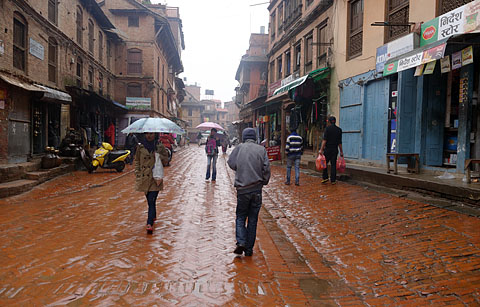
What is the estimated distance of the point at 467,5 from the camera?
278 inches

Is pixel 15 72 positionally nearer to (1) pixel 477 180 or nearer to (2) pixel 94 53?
(2) pixel 94 53

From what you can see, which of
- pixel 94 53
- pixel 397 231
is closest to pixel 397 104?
pixel 397 231

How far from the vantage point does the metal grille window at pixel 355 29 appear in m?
12.4

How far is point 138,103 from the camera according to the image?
28.0 metres

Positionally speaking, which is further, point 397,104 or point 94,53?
point 94,53

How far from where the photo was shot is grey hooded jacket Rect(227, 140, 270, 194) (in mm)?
4305

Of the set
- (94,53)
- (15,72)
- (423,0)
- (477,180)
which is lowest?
(477,180)

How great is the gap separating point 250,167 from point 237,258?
1.20 meters

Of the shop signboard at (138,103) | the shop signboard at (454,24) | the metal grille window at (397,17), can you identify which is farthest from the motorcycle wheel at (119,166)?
the shop signboard at (138,103)

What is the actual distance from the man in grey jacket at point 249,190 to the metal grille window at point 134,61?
2650cm

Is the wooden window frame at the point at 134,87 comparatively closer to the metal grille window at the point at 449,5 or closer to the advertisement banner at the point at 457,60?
the metal grille window at the point at 449,5

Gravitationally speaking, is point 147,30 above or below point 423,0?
above

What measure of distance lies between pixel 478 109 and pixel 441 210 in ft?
10.8

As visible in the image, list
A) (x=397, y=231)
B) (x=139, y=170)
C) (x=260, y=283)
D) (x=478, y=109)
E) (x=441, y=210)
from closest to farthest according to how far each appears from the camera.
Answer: (x=260, y=283) < (x=397, y=231) < (x=139, y=170) < (x=441, y=210) < (x=478, y=109)
